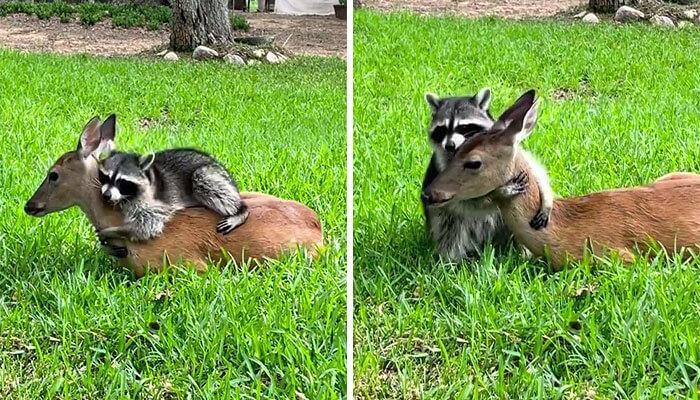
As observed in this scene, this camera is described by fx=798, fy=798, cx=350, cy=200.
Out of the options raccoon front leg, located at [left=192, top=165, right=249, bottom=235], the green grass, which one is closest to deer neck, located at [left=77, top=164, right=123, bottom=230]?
raccoon front leg, located at [left=192, top=165, right=249, bottom=235]

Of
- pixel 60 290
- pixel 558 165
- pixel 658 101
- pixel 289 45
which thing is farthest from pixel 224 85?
pixel 658 101

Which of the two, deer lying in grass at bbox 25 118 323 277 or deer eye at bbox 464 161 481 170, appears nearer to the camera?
deer eye at bbox 464 161 481 170

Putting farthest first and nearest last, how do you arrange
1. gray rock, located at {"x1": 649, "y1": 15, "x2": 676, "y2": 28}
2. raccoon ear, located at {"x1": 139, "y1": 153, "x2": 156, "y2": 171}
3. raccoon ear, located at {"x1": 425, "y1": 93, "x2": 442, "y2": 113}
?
raccoon ear, located at {"x1": 139, "y1": 153, "x2": 156, "y2": 171}
raccoon ear, located at {"x1": 425, "y1": 93, "x2": 442, "y2": 113}
gray rock, located at {"x1": 649, "y1": 15, "x2": 676, "y2": 28}

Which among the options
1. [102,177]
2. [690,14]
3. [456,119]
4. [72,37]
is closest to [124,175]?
[102,177]

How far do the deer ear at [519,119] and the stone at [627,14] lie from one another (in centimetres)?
15

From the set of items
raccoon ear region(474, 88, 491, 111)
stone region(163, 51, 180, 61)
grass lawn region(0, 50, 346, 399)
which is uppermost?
stone region(163, 51, 180, 61)

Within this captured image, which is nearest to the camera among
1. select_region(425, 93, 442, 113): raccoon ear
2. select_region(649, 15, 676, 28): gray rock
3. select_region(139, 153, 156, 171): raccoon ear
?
select_region(649, 15, 676, 28): gray rock

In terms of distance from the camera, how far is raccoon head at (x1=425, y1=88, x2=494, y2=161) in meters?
1.14

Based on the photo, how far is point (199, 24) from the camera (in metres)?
1.31

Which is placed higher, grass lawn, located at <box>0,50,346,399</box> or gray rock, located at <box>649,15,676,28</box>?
gray rock, located at <box>649,15,676,28</box>

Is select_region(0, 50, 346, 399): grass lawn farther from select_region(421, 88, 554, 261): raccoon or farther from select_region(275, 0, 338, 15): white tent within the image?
select_region(421, 88, 554, 261): raccoon

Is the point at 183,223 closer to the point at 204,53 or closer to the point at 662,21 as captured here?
the point at 204,53

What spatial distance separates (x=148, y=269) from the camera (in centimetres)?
132

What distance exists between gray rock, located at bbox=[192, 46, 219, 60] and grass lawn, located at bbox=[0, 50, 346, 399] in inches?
Answer: 0.6
